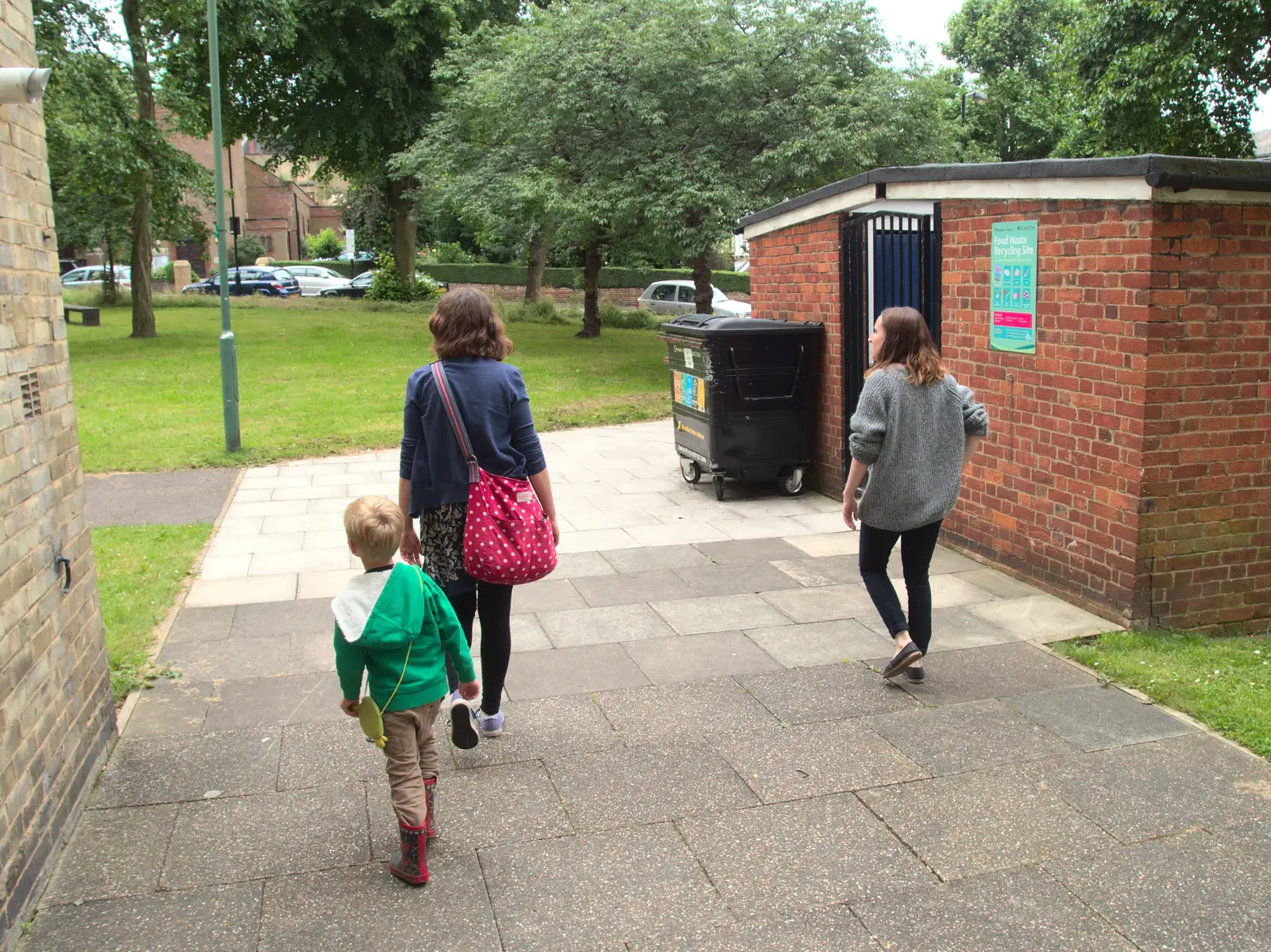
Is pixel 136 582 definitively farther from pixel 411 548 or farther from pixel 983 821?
pixel 983 821

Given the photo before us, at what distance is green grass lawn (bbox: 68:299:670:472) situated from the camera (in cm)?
1209

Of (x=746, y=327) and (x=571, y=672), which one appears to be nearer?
(x=571, y=672)

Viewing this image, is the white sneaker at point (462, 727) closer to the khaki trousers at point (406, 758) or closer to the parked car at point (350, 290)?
the khaki trousers at point (406, 758)

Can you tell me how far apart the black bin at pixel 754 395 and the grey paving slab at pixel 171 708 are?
4806 mm

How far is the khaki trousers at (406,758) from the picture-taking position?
131 inches

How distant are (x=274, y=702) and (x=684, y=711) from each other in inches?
68.8

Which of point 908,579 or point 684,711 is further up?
point 908,579

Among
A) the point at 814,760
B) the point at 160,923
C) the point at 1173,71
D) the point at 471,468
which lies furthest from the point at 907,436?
the point at 1173,71

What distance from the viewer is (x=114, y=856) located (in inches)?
138

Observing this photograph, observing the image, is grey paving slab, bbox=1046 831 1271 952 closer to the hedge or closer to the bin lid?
the bin lid

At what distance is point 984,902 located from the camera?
3.22 m

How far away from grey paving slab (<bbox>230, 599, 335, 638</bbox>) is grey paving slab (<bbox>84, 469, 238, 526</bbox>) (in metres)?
2.66

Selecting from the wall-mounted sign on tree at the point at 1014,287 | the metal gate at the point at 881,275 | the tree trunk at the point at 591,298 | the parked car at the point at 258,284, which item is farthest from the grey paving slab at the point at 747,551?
the parked car at the point at 258,284

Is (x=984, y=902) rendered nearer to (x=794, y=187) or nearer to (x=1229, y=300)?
(x=1229, y=300)
